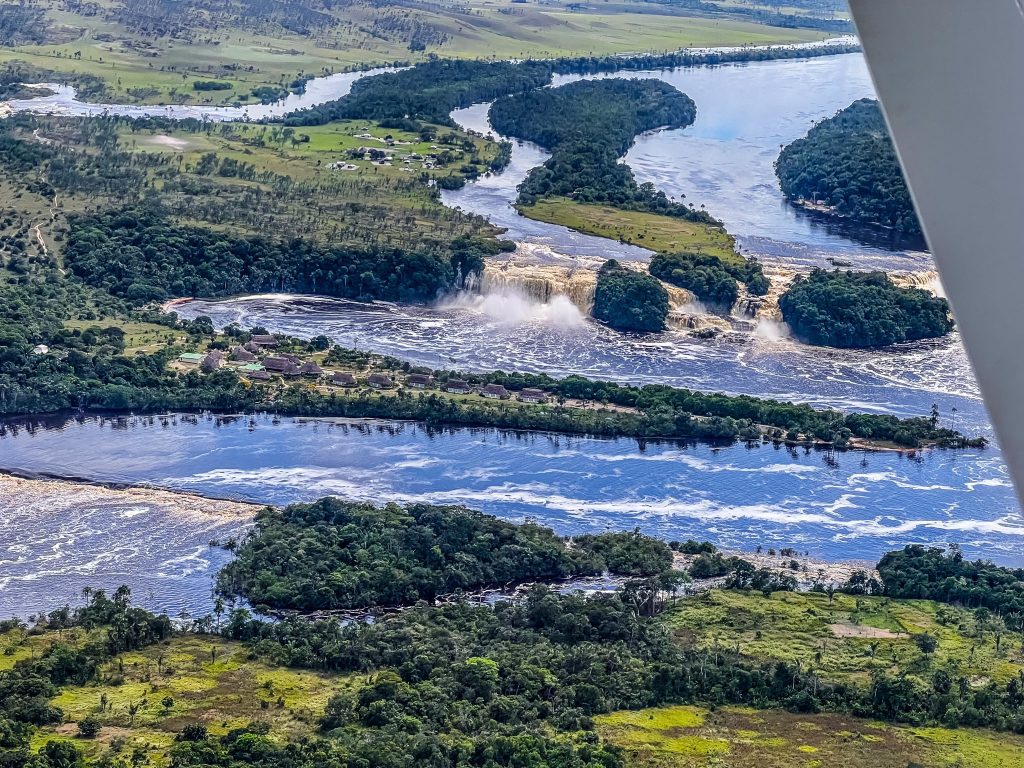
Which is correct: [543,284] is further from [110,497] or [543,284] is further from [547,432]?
[110,497]

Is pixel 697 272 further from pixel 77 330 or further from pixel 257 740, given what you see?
pixel 257 740

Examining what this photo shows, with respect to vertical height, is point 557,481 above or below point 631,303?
below

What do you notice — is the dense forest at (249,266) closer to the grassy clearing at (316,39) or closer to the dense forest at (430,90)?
the dense forest at (430,90)

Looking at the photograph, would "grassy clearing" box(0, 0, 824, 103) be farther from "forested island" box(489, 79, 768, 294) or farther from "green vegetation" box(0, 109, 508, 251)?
"forested island" box(489, 79, 768, 294)

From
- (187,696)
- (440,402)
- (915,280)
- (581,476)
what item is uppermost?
(915,280)

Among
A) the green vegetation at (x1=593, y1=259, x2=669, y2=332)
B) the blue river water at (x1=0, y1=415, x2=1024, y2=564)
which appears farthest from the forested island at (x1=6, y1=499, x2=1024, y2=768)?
the green vegetation at (x1=593, y1=259, x2=669, y2=332)

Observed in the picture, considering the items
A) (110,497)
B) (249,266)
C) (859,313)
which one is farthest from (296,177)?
(110,497)

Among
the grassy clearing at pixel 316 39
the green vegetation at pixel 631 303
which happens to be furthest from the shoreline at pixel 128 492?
the grassy clearing at pixel 316 39

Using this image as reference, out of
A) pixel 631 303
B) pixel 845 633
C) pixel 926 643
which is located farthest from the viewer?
pixel 631 303
